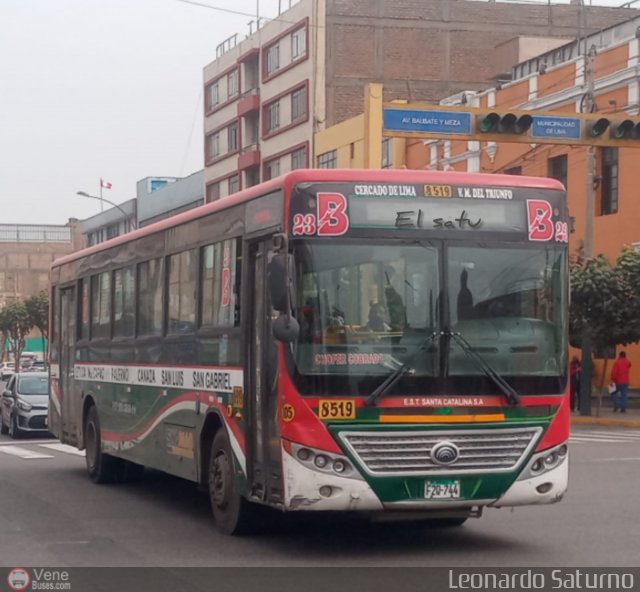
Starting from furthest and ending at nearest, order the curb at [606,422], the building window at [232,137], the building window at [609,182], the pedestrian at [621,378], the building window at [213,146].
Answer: the building window at [213,146]
the building window at [232,137]
the building window at [609,182]
the pedestrian at [621,378]
the curb at [606,422]

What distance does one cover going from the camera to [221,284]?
11.9 m

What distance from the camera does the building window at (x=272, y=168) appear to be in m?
64.6

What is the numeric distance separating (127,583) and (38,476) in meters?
8.91

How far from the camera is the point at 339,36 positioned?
61375 millimetres

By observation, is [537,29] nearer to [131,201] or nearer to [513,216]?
[131,201]

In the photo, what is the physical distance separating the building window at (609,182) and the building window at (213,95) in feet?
122

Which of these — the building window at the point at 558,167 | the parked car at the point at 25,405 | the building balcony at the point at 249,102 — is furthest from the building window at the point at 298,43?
the parked car at the point at 25,405

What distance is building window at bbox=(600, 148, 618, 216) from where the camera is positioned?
127ft

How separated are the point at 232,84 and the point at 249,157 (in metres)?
5.51

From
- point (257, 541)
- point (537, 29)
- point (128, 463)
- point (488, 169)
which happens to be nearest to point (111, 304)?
point (128, 463)

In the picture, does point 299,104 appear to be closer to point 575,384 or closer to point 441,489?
point 575,384

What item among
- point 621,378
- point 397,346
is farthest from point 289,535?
point 621,378

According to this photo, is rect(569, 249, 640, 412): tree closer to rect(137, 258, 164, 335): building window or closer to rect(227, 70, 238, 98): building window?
rect(137, 258, 164, 335): building window

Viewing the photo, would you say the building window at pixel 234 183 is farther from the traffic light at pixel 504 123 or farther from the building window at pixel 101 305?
the building window at pixel 101 305
